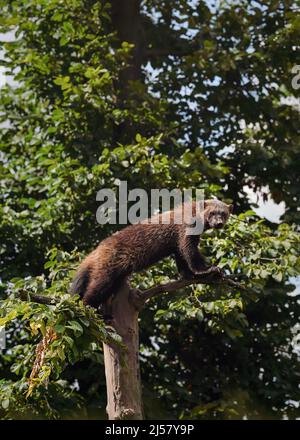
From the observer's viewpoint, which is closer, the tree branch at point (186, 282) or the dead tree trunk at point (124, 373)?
the dead tree trunk at point (124, 373)

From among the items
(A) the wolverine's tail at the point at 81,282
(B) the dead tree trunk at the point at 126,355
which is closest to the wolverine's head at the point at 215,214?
(B) the dead tree trunk at the point at 126,355

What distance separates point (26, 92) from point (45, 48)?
76 cm

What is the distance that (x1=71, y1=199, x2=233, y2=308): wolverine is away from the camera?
709 cm

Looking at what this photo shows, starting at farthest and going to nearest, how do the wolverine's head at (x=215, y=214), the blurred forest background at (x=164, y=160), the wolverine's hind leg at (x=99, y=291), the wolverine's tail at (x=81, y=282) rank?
1. the blurred forest background at (x=164, y=160)
2. the wolverine's head at (x=215, y=214)
3. the wolverine's tail at (x=81, y=282)
4. the wolverine's hind leg at (x=99, y=291)

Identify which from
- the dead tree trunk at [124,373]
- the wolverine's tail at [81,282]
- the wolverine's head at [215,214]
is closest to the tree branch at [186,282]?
the dead tree trunk at [124,373]

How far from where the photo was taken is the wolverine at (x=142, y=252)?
709 cm

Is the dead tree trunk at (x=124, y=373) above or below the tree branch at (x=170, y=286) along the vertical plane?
below

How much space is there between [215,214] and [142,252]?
999 millimetres

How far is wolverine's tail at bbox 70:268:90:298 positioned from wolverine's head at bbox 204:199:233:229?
5.02ft

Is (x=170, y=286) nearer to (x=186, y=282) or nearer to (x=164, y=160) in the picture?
(x=186, y=282)

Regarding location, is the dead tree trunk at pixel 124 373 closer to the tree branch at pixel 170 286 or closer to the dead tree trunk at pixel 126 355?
the dead tree trunk at pixel 126 355

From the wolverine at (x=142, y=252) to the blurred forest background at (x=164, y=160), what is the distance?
0.36 meters

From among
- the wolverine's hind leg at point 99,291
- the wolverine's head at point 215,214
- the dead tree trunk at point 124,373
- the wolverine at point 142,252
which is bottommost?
the dead tree trunk at point 124,373

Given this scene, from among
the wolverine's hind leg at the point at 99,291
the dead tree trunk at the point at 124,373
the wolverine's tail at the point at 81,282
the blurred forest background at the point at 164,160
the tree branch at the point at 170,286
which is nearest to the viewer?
the dead tree trunk at the point at 124,373
